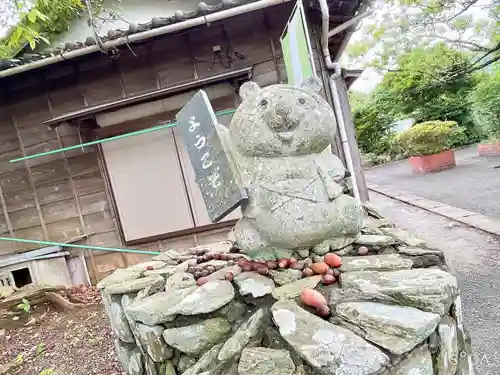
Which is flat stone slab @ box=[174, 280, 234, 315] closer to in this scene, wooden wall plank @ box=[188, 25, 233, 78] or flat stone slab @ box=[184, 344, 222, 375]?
flat stone slab @ box=[184, 344, 222, 375]

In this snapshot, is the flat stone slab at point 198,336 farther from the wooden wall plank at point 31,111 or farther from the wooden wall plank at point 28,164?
the wooden wall plank at point 31,111

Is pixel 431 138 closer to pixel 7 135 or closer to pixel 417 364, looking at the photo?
pixel 7 135

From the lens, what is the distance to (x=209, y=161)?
89.4 inches

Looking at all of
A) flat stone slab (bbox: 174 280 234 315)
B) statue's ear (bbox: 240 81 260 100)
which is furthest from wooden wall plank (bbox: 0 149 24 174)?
flat stone slab (bbox: 174 280 234 315)

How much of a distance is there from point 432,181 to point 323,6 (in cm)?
741

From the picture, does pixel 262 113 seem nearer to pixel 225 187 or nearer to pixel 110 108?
pixel 225 187

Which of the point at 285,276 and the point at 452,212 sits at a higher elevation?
the point at 285,276

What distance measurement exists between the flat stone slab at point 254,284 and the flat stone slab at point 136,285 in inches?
20.9

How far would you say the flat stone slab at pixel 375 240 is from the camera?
2.19m

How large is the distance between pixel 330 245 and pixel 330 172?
1.33 ft

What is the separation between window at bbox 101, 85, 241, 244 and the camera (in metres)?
5.09

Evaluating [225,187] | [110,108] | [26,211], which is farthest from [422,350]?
[26,211]

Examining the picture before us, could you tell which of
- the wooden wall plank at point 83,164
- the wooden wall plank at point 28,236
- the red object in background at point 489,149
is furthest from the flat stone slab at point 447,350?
the red object in background at point 489,149

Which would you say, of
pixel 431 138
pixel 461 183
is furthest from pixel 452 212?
pixel 431 138
